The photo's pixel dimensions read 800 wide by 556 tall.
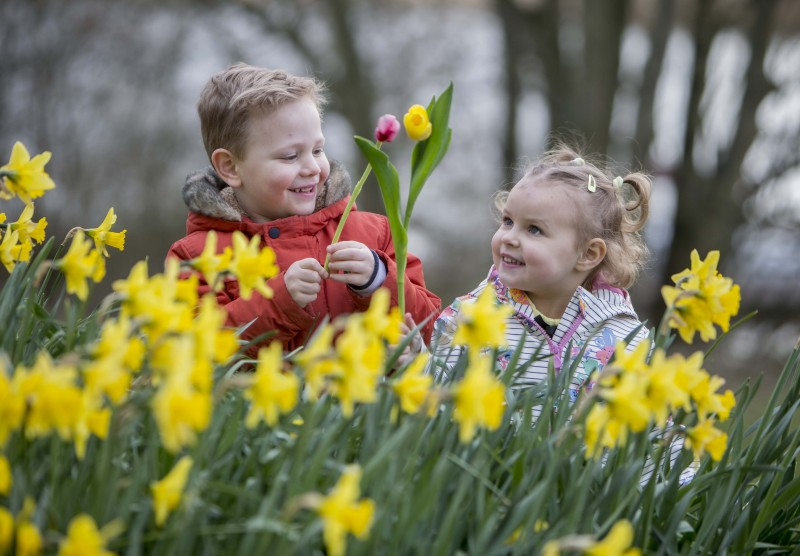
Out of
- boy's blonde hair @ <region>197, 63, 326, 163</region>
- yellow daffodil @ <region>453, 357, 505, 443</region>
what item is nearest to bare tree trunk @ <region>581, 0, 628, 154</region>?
boy's blonde hair @ <region>197, 63, 326, 163</region>

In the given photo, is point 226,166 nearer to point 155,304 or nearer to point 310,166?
point 310,166

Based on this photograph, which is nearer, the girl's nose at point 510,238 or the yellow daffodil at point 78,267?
the yellow daffodil at point 78,267

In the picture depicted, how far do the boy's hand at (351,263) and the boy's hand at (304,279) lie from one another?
0.03m

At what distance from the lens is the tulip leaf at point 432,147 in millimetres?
1896

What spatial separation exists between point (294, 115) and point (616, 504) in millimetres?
1226

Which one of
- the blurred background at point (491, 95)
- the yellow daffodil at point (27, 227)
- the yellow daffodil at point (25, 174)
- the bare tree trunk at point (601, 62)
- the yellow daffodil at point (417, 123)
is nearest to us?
the yellow daffodil at point (25, 174)

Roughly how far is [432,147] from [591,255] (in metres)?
0.71

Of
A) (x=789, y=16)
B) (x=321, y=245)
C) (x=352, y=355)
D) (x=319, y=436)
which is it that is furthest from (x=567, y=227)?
(x=789, y=16)

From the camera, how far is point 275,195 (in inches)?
94.3

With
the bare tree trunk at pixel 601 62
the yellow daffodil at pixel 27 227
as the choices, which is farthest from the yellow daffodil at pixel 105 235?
the bare tree trunk at pixel 601 62

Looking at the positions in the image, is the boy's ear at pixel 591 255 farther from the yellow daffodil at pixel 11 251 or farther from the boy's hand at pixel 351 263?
the yellow daffodil at pixel 11 251

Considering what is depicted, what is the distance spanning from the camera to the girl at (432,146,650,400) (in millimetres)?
2361

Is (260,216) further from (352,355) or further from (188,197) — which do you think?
(352,355)

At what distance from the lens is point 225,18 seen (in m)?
9.09
